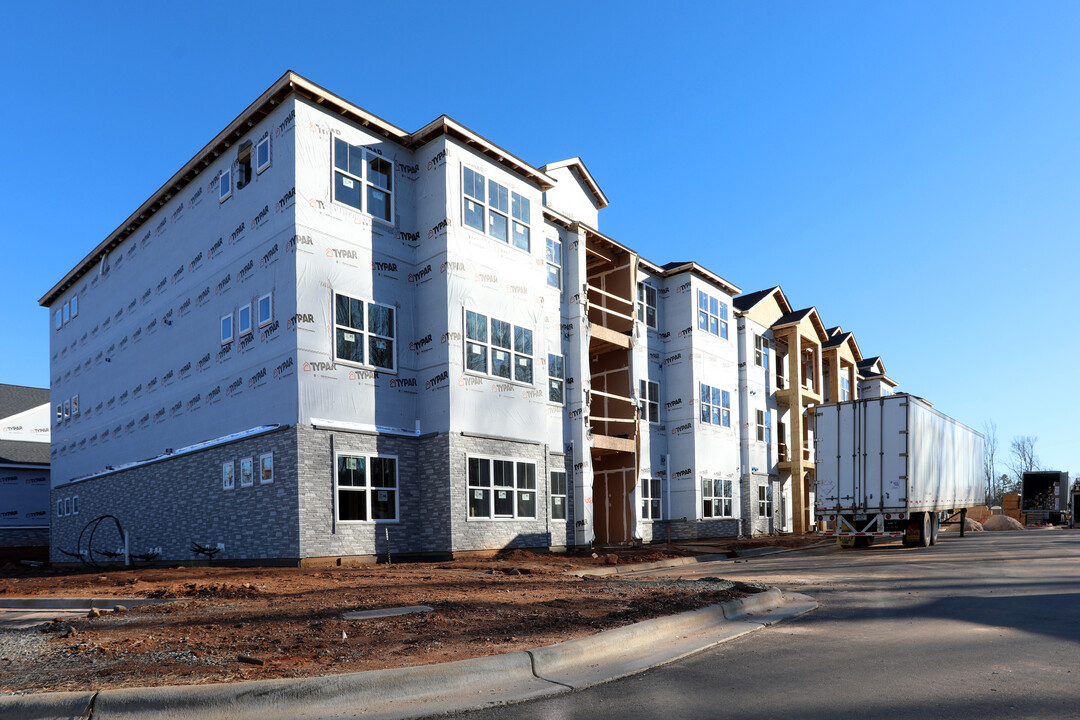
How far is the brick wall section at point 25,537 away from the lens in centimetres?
4088

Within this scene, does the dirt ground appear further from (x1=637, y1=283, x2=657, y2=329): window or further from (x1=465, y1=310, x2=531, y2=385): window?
(x1=637, y1=283, x2=657, y2=329): window

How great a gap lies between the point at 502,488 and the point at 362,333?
19.0ft

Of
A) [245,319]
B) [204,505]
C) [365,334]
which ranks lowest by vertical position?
[204,505]

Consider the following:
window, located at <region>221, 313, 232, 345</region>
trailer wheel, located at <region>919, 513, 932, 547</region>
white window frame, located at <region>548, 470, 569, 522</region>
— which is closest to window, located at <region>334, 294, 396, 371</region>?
window, located at <region>221, 313, 232, 345</region>

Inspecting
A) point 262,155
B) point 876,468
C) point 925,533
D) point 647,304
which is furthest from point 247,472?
point 925,533

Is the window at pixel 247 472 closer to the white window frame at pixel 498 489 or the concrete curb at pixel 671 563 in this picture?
the white window frame at pixel 498 489

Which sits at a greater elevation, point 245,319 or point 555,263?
point 555,263

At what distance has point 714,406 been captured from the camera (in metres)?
35.2

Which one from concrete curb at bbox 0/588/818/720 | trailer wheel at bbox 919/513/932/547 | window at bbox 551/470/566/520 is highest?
concrete curb at bbox 0/588/818/720

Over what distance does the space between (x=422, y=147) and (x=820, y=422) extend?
51.3 ft

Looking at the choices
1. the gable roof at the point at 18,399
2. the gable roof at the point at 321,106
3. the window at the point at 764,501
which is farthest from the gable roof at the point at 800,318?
the gable roof at the point at 18,399

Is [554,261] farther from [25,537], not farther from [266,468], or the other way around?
[25,537]

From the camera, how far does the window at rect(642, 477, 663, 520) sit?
104 ft

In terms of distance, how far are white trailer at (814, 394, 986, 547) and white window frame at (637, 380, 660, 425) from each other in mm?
7686
